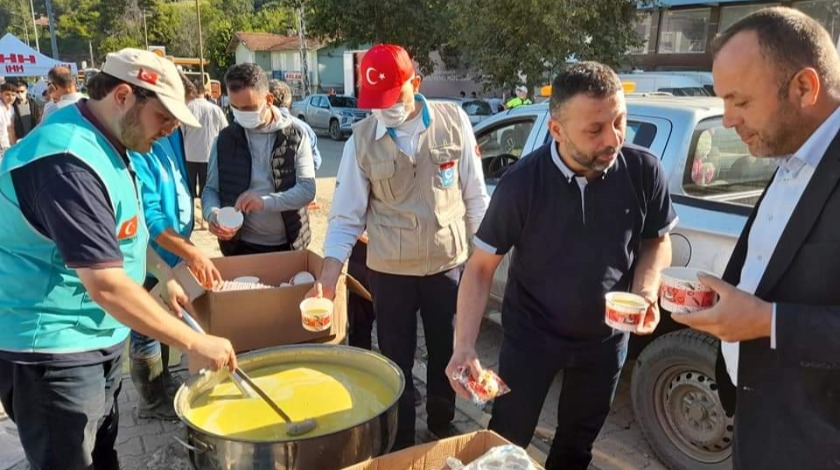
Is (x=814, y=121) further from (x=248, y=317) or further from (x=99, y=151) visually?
(x=248, y=317)

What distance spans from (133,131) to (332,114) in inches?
791

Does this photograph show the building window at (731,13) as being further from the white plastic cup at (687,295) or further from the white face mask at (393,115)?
the white plastic cup at (687,295)

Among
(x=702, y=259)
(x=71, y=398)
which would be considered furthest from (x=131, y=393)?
(x=702, y=259)

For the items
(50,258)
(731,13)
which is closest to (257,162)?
(50,258)

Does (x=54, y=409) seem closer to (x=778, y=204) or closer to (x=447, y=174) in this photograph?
(x=447, y=174)

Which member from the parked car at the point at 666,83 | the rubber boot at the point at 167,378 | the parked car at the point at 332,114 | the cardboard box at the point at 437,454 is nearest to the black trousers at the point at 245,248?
the rubber boot at the point at 167,378

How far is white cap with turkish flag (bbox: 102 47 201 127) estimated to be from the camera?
1966 mm

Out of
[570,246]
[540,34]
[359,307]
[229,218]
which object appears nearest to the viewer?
[570,246]

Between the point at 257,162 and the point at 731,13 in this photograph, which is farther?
the point at 731,13

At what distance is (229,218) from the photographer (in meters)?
3.33

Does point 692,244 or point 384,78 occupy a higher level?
point 384,78

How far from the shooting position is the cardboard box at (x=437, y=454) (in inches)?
67.1

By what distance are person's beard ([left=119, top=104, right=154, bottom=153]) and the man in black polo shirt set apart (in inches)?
48.3

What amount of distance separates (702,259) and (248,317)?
2.27 m
